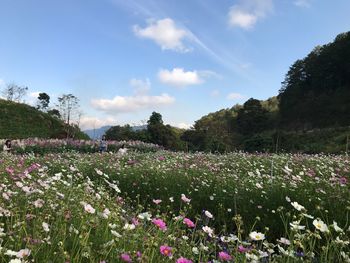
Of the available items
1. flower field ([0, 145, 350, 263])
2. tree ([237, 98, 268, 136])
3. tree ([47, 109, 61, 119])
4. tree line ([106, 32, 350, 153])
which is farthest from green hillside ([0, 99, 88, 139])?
flower field ([0, 145, 350, 263])

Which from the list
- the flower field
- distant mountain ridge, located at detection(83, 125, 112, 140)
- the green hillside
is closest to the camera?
the flower field

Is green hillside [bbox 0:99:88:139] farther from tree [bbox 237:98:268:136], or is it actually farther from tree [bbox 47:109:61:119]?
tree [bbox 237:98:268:136]

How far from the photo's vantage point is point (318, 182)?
23.7ft

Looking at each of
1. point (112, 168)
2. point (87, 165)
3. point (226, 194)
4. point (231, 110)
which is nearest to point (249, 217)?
point (226, 194)

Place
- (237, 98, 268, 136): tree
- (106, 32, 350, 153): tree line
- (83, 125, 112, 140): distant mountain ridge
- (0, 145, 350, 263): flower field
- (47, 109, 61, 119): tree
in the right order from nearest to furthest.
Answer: (0, 145, 350, 263): flower field, (83, 125, 112, 140): distant mountain ridge, (106, 32, 350, 153): tree line, (47, 109, 61, 119): tree, (237, 98, 268, 136): tree

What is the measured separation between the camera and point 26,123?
44875 mm

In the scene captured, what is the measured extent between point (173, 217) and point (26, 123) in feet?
143

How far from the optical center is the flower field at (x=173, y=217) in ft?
9.17

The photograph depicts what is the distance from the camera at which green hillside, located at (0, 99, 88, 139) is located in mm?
42500

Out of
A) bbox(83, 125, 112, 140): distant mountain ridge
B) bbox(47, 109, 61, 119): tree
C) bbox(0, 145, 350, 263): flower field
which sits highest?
bbox(47, 109, 61, 119): tree

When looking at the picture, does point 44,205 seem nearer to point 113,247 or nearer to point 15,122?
point 113,247

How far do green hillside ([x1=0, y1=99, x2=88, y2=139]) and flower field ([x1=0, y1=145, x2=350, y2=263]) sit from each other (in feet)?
110

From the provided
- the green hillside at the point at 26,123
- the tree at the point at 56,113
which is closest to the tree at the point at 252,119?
the green hillside at the point at 26,123

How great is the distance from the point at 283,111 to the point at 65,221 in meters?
55.1
